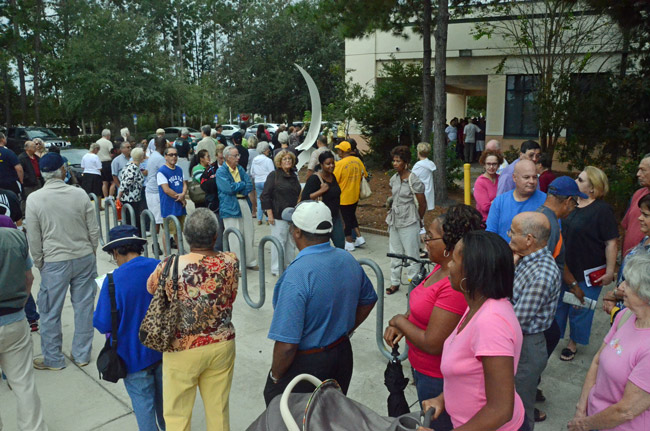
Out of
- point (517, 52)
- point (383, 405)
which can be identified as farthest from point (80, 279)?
point (517, 52)

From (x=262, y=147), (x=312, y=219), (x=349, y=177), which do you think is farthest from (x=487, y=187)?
(x=262, y=147)

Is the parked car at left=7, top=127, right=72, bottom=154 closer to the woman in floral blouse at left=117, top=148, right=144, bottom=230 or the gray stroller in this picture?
the woman in floral blouse at left=117, top=148, right=144, bottom=230

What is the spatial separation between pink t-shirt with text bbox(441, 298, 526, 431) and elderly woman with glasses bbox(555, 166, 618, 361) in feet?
8.76

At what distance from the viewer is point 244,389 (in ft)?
16.0

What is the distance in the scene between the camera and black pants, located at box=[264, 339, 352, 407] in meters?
3.17

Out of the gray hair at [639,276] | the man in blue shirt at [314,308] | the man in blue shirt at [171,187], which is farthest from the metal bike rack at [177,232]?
the gray hair at [639,276]

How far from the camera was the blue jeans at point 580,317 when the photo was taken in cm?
505

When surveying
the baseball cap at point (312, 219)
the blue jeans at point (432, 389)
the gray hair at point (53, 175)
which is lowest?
the blue jeans at point (432, 389)

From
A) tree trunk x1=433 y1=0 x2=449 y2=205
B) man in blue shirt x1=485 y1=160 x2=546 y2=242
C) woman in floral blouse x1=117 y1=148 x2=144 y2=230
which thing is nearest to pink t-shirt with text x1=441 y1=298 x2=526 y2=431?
man in blue shirt x1=485 y1=160 x2=546 y2=242

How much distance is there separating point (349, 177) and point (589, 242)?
402cm

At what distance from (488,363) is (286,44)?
3786 cm

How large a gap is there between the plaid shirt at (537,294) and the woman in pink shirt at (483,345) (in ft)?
2.82

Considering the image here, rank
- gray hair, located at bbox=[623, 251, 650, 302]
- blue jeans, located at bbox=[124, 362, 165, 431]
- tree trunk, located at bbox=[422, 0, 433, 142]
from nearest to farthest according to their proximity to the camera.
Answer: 1. gray hair, located at bbox=[623, 251, 650, 302]
2. blue jeans, located at bbox=[124, 362, 165, 431]
3. tree trunk, located at bbox=[422, 0, 433, 142]

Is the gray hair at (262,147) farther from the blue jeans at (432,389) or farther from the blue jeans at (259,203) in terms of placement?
the blue jeans at (432,389)
